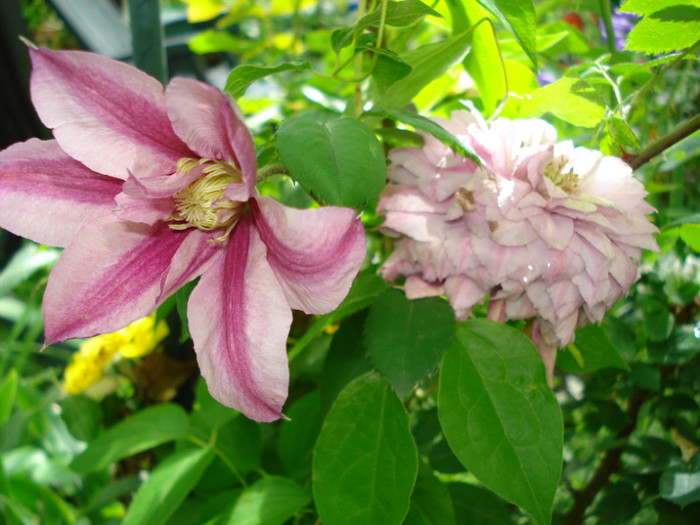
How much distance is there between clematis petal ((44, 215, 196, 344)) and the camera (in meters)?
0.32

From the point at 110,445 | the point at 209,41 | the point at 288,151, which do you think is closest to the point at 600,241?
the point at 288,151

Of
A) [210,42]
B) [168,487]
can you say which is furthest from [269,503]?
[210,42]

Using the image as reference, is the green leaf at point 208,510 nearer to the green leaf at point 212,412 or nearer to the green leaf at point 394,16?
the green leaf at point 212,412

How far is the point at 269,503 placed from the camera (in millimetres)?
476

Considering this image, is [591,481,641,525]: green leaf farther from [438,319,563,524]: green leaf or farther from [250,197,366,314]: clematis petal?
[250,197,366,314]: clematis petal

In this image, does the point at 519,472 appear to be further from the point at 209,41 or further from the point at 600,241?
the point at 209,41

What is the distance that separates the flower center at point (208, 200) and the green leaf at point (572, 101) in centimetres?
23

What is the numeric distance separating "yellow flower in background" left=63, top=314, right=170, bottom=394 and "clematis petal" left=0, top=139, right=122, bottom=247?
48 cm

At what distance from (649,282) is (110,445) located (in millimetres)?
653

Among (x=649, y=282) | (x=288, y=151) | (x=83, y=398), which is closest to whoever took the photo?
(x=288, y=151)

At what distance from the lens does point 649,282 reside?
656mm

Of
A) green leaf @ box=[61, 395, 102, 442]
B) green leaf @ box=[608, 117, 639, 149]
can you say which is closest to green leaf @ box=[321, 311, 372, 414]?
green leaf @ box=[608, 117, 639, 149]

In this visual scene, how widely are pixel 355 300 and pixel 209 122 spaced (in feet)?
0.58

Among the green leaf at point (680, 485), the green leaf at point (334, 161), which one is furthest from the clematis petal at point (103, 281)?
the green leaf at point (680, 485)
